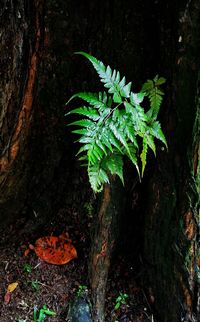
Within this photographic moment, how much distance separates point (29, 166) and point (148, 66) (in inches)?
49.5

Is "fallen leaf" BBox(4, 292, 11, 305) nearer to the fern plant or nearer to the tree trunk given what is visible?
the tree trunk

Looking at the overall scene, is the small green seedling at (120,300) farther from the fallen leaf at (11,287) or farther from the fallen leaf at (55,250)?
the fallen leaf at (11,287)

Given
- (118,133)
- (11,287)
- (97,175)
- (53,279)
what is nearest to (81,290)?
(53,279)

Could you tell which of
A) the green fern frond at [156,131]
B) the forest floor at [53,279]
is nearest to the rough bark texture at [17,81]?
the forest floor at [53,279]

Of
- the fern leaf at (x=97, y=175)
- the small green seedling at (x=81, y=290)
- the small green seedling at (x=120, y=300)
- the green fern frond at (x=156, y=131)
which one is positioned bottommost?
the small green seedling at (x=120, y=300)

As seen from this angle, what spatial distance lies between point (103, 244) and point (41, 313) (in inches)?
28.7

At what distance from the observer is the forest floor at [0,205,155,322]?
128 inches

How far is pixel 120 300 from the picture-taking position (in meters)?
3.39

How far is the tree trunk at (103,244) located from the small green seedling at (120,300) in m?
0.14

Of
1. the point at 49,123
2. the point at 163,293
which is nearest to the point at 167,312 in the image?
the point at 163,293

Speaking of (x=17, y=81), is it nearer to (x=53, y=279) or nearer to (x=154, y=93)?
(x=154, y=93)

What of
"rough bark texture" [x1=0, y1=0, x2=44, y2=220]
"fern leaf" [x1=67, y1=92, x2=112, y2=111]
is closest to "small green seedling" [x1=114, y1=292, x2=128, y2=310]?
"rough bark texture" [x1=0, y1=0, x2=44, y2=220]

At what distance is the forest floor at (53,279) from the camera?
3.26m

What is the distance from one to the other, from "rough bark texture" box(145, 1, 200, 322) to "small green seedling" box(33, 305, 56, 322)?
33.5 inches
